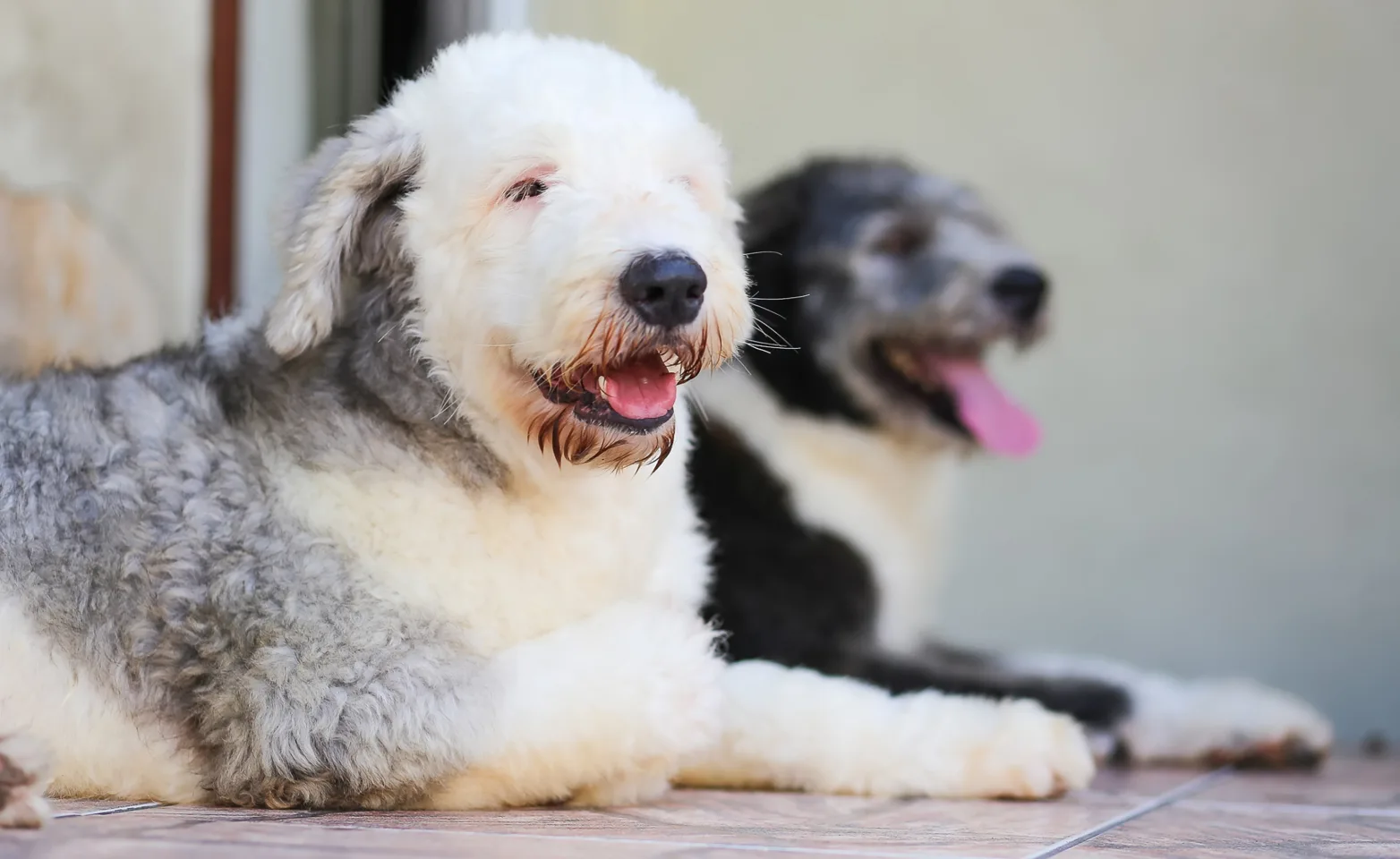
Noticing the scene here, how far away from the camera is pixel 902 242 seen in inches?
140

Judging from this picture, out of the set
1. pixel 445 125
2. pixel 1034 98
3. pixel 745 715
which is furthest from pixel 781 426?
pixel 1034 98

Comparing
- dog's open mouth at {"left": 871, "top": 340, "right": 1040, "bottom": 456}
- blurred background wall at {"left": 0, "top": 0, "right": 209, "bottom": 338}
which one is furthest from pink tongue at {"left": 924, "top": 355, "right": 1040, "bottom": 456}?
blurred background wall at {"left": 0, "top": 0, "right": 209, "bottom": 338}

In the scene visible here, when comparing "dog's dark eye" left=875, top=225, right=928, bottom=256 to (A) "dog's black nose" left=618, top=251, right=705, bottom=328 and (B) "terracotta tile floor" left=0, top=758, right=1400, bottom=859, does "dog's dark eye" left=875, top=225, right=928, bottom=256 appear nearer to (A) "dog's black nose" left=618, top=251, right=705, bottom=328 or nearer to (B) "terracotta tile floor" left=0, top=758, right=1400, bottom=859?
(B) "terracotta tile floor" left=0, top=758, right=1400, bottom=859

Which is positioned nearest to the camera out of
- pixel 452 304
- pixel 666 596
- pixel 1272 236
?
pixel 452 304

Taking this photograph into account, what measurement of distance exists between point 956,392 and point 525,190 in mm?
1632

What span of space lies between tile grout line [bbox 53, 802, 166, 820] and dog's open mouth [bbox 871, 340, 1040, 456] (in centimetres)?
193

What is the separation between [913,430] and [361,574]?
5.58 feet

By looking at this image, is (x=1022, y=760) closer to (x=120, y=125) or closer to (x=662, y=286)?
(x=662, y=286)

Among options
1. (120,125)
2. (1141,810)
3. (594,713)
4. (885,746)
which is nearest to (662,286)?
(594,713)

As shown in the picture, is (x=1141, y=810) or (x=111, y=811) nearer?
(x=111, y=811)

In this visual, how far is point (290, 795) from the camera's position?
2.02 meters

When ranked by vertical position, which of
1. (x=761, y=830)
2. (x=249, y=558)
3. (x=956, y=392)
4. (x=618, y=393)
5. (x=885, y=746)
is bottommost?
(x=761, y=830)

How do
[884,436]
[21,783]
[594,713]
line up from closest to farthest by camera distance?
[21,783] < [594,713] < [884,436]

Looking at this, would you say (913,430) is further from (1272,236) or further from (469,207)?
(1272,236)
